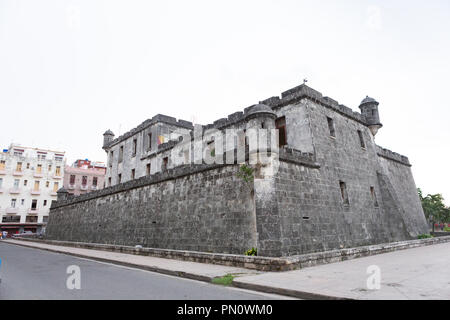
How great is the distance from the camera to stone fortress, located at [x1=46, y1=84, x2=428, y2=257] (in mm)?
10062

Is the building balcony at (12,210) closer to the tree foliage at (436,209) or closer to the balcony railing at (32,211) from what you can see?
the balcony railing at (32,211)

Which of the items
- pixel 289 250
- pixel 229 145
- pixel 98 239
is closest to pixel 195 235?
pixel 289 250

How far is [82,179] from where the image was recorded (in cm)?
4378

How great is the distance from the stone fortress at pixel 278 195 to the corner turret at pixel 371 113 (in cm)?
6

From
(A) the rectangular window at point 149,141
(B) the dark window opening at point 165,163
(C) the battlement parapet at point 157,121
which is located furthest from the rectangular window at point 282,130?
(A) the rectangular window at point 149,141

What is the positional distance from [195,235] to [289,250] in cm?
419

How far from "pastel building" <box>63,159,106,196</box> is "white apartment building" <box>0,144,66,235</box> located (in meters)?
1.02

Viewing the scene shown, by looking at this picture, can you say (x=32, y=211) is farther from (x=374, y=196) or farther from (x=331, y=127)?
(x=374, y=196)

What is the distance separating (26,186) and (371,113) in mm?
44949

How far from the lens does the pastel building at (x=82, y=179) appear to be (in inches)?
1687

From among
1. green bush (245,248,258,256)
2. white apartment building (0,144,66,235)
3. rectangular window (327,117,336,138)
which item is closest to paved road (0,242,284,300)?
green bush (245,248,258,256)

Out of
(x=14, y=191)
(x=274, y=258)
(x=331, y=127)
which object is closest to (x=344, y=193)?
(x=331, y=127)

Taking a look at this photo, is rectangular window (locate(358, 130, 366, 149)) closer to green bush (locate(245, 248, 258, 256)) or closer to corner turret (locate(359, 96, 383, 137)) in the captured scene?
corner turret (locate(359, 96, 383, 137))
